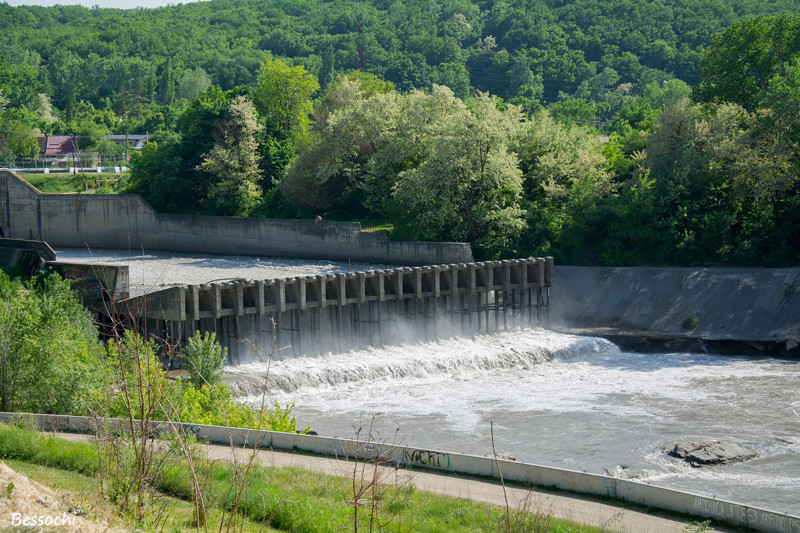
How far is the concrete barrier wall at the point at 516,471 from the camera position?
18.7 m

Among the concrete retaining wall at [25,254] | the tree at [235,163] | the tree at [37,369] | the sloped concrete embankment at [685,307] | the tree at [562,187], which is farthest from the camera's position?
the tree at [235,163]

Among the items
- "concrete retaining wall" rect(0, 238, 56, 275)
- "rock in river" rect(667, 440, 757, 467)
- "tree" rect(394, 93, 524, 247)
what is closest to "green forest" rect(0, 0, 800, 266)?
"tree" rect(394, 93, 524, 247)

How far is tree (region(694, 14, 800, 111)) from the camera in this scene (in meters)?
58.8

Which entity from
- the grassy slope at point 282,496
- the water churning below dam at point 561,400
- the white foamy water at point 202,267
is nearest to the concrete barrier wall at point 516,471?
the grassy slope at point 282,496

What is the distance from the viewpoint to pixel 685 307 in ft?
160

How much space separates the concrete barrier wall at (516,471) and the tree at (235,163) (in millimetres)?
44914

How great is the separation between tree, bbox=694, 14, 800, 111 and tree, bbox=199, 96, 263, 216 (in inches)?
1274

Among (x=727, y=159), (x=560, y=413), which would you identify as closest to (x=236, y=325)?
(x=560, y=413)

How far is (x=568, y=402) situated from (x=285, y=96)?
54098 mm

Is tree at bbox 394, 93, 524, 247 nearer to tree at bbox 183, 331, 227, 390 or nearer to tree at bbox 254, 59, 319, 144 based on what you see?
tree at bbox 183, 331, 227, 390

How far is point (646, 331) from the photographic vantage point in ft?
159

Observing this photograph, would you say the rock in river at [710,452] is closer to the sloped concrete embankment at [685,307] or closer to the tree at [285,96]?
the sloped concrete embankment at [685,307]

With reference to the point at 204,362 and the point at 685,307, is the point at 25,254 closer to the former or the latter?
the point at 204,362

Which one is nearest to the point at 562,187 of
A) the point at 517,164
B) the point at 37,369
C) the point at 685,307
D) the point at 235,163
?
the point at 517,164
